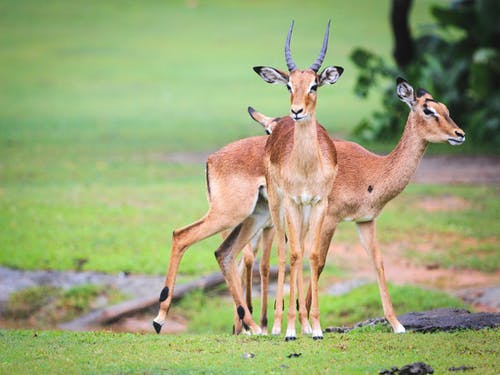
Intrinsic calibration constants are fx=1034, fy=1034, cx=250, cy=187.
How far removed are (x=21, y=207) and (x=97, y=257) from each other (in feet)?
10.6

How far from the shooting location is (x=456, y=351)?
7.37 m

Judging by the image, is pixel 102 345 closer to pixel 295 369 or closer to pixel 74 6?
pixel 295 369

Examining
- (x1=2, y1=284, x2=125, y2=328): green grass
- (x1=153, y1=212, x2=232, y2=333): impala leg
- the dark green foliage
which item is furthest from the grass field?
the dark green foliage

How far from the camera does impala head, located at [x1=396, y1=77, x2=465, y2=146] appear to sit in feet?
29.5

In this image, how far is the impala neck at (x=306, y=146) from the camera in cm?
803

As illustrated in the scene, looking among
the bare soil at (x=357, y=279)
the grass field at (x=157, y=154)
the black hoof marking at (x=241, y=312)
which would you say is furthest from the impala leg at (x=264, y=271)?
the bare soil at (x=357, y=279)

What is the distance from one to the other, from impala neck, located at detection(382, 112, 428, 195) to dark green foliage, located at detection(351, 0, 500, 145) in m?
10.5

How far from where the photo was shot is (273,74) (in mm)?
8367

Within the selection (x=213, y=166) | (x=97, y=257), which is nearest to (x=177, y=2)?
(x=97, y=257)

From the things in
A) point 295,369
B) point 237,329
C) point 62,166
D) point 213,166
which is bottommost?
point 62,166

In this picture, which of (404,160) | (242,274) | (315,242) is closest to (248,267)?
(242,274)

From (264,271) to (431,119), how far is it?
2.07m

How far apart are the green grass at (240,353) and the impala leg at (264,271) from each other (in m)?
1.13

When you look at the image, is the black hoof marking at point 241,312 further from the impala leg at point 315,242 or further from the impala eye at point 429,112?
the impala eye at point 429,112
